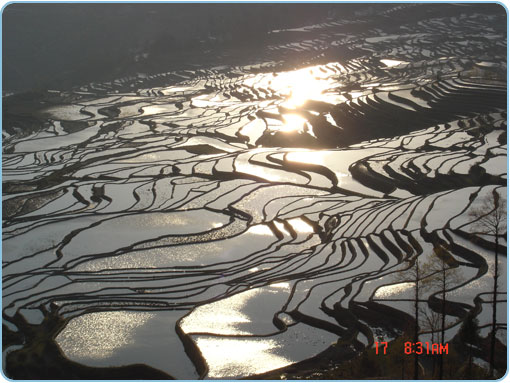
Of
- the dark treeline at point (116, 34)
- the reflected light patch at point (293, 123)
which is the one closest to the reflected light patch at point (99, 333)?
the reflected light patch at point (293, 123)

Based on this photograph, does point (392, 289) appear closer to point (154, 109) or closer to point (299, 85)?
point (154, 109)

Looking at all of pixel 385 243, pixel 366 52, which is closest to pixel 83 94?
pixel 366 52

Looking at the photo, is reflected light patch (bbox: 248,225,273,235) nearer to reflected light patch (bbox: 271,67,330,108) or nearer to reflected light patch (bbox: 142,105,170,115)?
reflected light patch (bbox: 271,67,330,108)

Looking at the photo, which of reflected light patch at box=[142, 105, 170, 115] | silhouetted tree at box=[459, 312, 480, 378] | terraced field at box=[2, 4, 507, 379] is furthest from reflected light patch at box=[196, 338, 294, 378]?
reflected light patch at box=[142, 105, 170, 115]

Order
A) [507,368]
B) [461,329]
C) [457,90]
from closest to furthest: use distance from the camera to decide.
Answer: [507,368], [461,329], [457,90]

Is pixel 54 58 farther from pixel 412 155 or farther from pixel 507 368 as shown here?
pixel 507 368

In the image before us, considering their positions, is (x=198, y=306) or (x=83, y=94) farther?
(x=83, y=94)
